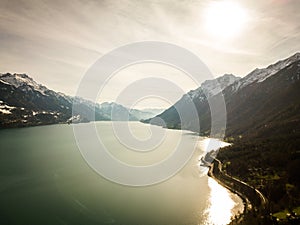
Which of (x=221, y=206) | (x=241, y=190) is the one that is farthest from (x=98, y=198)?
(x=241, y=190)

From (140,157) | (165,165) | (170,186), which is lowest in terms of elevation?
(170,186)

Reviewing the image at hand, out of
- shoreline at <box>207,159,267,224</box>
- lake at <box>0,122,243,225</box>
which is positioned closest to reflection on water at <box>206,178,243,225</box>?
lake at <box>0,122,243,225</box>

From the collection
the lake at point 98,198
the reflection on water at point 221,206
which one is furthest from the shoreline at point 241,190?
the lake at point 98,198

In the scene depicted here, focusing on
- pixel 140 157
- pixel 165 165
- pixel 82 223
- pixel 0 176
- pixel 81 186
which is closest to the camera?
pixel 82 223

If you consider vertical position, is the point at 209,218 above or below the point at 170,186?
below

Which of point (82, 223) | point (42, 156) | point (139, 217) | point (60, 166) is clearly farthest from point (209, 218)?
point (42, 156)

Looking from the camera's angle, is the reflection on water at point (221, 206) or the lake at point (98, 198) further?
the reflection on water at point (221, 206)

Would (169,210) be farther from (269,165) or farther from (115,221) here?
(269,165)

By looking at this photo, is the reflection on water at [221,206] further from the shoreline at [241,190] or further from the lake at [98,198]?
the shoreline at [241,190]
